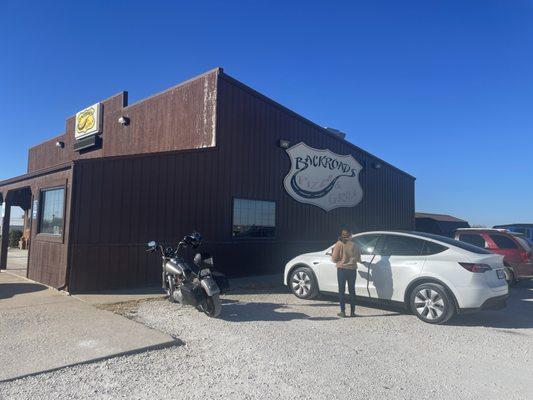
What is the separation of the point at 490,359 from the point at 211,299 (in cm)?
425

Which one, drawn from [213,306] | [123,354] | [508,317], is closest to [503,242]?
[508,317]

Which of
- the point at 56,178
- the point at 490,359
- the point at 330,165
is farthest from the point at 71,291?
the point at 330,165

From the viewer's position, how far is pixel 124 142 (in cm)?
1650

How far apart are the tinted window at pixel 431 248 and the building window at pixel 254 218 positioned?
6.28 meters

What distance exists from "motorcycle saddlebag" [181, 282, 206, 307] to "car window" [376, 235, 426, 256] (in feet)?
11.7

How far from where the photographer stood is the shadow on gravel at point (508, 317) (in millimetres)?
7663

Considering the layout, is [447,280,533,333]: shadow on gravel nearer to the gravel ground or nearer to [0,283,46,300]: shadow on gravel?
the gravel ground

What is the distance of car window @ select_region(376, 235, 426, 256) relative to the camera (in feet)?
26.9

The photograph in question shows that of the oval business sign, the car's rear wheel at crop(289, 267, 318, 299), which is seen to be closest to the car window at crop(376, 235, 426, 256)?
the car's rear wheel at crop(289, 267, 318, 299)

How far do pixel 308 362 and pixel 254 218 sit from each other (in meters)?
8.57

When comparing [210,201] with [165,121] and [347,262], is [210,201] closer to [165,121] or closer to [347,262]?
[165,121]

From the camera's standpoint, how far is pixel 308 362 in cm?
537

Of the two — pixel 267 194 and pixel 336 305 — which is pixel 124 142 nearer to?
pixel 267 194

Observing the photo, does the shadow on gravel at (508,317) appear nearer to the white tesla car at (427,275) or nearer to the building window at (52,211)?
the white tesla car at (427,275)
